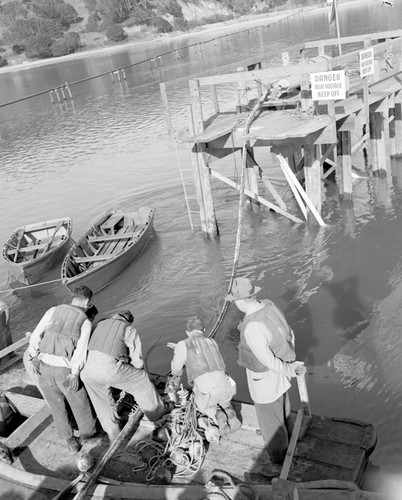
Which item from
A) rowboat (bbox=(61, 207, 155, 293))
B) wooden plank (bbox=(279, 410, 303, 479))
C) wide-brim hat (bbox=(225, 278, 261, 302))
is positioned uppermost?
wide-brim hat (bbox=(225, 278, 261, 302))

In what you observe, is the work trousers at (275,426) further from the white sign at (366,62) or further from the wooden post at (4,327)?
the white sign at (366,62)

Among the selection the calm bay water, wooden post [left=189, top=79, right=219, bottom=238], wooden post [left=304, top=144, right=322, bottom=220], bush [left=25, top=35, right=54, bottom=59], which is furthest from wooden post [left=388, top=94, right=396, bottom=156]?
bush [left=25, top=35, right=54, bottom=59]

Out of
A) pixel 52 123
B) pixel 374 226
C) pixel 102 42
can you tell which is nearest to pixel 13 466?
pixel 374 226

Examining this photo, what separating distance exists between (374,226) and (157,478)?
10844 millimetres

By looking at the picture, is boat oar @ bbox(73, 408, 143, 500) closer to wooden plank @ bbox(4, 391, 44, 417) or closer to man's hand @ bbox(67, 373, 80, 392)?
man's hand @ bbox(67, 373, 80, 392)

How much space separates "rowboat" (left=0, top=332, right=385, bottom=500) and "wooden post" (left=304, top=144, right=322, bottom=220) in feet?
29.2

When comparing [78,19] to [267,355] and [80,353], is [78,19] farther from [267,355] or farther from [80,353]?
[267,355]

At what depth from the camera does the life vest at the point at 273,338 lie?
482cm

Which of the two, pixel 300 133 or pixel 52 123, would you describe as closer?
pixel 300 133

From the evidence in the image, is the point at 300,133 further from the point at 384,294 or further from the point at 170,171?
the point at 170,171

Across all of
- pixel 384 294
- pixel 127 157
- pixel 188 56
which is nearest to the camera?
pixel 384 294

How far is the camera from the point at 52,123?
38.8 metres

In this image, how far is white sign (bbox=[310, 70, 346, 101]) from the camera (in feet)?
36.5

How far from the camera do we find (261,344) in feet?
15.6
